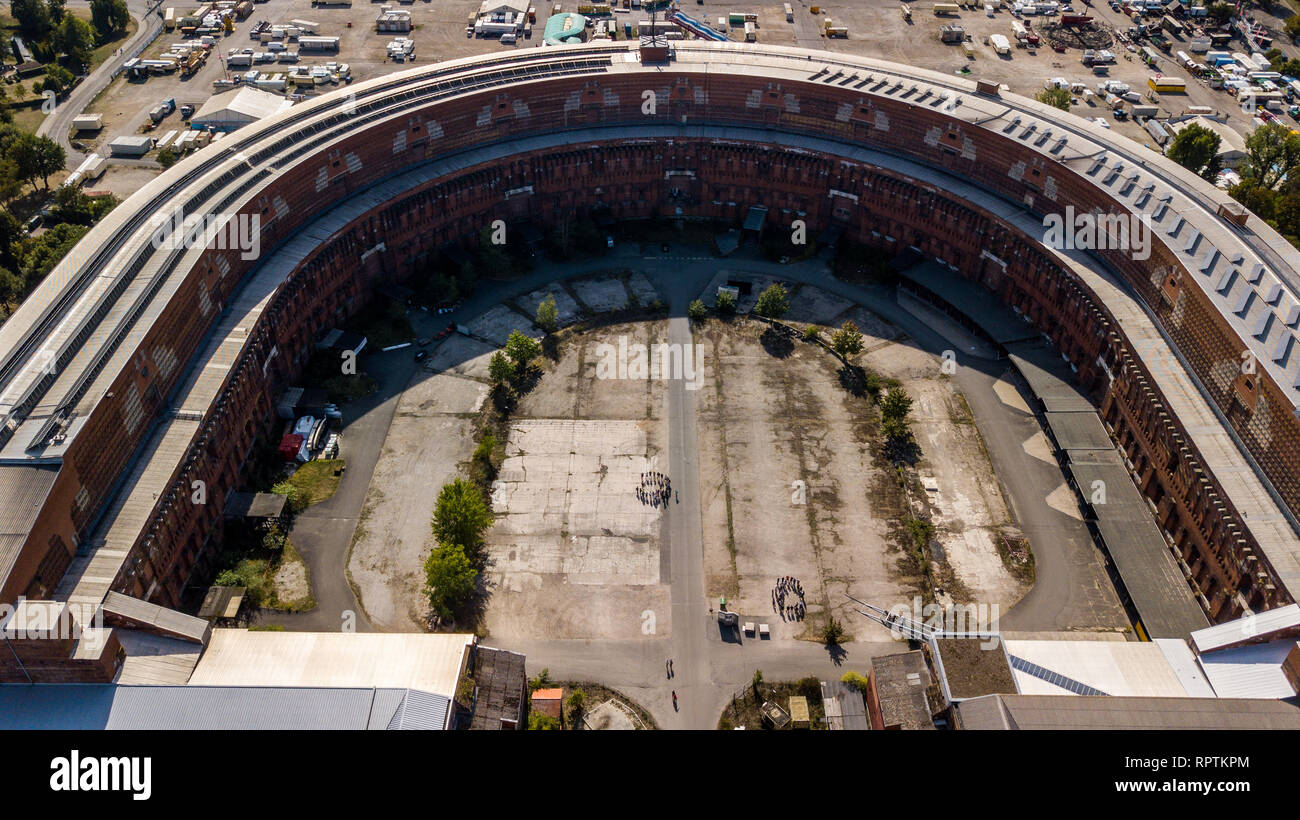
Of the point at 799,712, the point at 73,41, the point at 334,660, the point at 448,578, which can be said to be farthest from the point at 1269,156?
the point at 73,41

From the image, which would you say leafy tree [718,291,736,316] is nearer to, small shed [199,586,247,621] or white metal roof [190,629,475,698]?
white metal roof [190,629,475,698]

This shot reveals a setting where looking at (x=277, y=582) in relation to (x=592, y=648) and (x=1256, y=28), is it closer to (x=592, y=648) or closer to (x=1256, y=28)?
(x=592, y=648)

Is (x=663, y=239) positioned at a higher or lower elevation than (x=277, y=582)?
higher

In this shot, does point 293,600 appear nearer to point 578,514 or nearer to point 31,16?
point 578,514

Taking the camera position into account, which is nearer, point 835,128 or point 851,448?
point 851,448

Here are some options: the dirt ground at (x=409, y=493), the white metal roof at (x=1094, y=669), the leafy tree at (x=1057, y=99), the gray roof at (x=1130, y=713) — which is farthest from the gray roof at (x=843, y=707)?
the leafy tree at (x=1057, y=99)

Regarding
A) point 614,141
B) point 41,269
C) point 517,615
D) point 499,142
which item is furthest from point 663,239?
point 41,269
